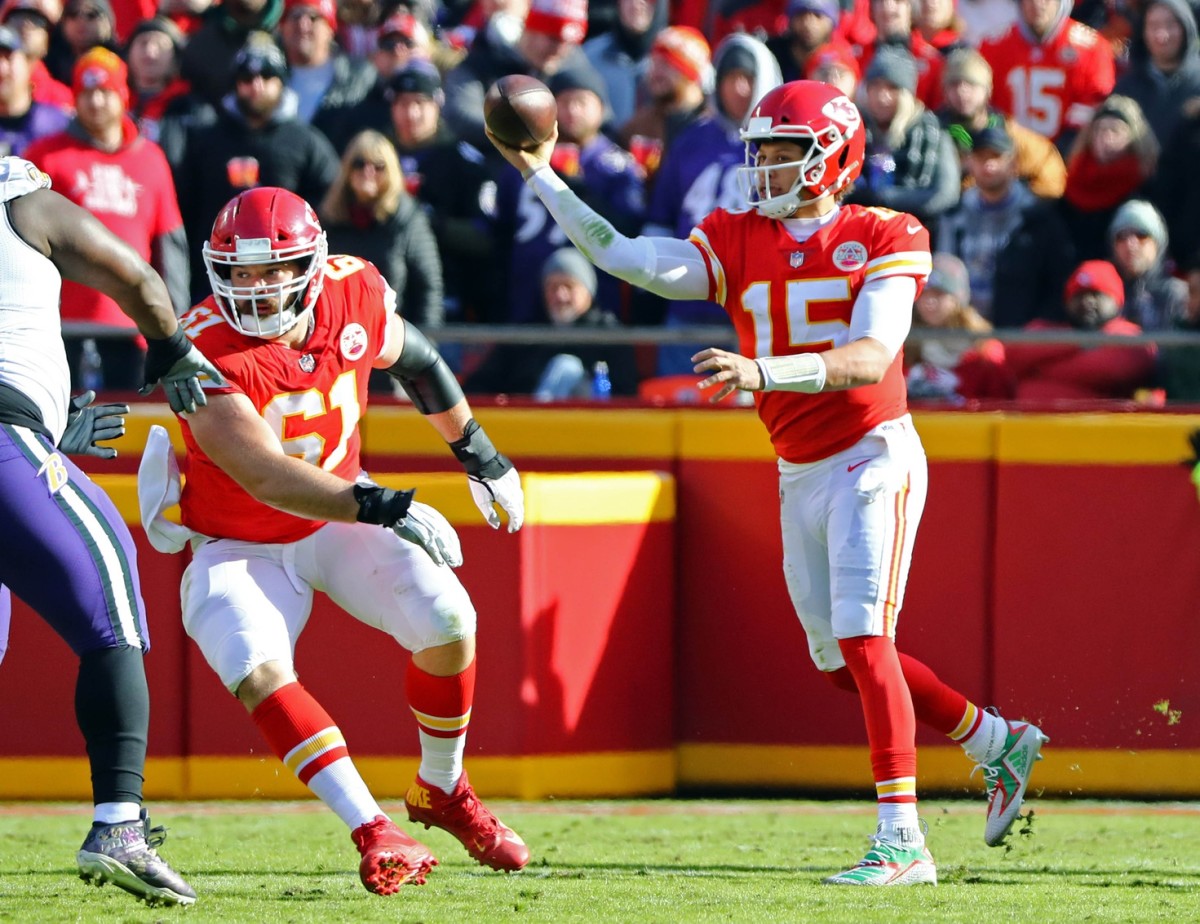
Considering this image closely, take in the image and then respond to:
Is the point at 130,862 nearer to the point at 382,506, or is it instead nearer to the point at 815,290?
the point at 382,506

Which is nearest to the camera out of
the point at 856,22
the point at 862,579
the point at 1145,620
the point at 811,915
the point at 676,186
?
the point at 811,915

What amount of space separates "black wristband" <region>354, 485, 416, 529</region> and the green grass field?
880 mm

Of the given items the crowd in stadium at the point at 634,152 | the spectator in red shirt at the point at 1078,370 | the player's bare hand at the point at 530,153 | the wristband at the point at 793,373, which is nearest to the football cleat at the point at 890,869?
the wristband at the point at 793,373

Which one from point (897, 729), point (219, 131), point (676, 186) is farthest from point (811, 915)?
point (219, 131)

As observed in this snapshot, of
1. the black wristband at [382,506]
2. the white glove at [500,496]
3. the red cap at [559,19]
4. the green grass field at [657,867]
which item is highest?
the red cap at [559,19]

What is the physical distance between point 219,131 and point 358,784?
4.19 m

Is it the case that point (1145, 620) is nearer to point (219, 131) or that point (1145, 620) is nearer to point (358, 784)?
point (358, 784)

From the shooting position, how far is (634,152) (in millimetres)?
8391

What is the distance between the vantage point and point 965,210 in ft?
25.8

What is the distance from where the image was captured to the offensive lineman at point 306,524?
4535 millimetres

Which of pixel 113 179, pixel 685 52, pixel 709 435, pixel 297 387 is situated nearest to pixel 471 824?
pixel 297 387

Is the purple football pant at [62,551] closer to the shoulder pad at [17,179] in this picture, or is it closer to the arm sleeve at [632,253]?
the shoulder pad at [17,179]

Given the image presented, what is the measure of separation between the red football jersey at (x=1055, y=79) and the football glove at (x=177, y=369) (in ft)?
17.2

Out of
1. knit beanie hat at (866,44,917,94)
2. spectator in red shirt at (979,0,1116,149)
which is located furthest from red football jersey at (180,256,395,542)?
spectator in red shirt at (979,0,1116,149)
